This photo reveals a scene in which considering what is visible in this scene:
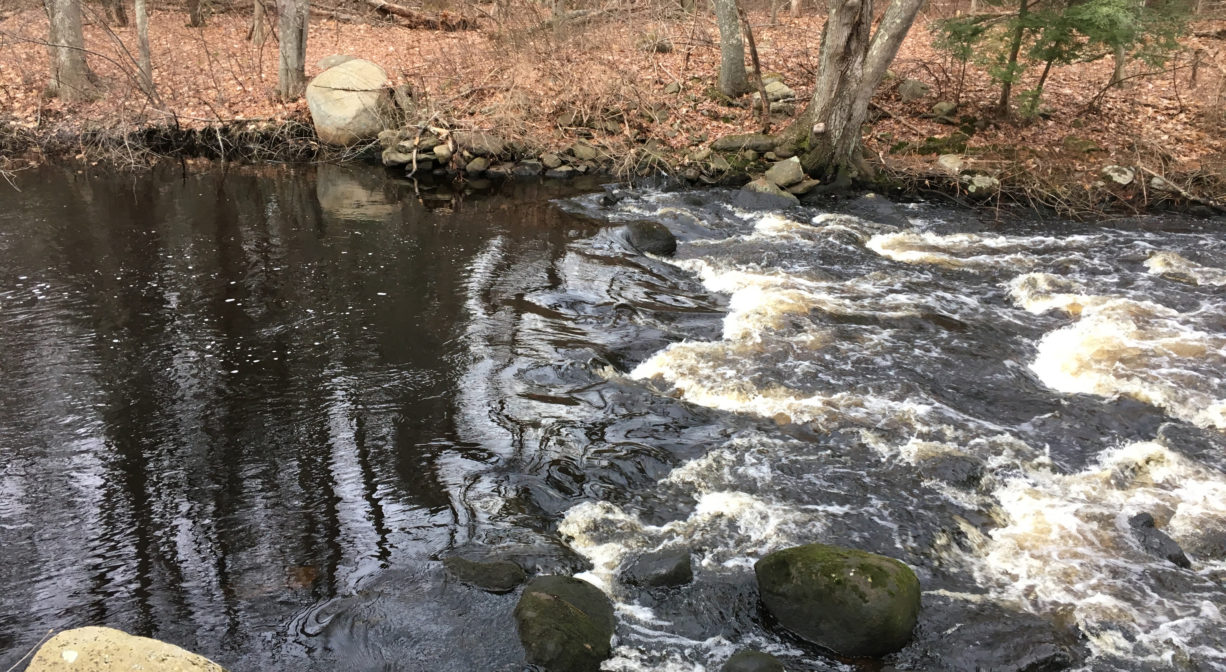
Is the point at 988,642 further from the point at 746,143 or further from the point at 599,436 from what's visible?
the point at 746,143

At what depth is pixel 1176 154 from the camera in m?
15.7

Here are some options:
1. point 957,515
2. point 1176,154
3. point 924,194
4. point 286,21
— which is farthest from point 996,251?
point 286,21

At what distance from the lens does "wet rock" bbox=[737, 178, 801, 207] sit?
51.2 feet

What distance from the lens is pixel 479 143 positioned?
58.8 feet

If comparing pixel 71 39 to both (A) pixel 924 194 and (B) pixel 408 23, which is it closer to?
(B) pixel 408 23

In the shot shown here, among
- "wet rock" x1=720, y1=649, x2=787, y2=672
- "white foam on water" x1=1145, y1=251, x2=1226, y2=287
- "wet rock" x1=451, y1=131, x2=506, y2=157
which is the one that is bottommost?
"wet rock" x1=720, y1=649, x2=787, y2=672

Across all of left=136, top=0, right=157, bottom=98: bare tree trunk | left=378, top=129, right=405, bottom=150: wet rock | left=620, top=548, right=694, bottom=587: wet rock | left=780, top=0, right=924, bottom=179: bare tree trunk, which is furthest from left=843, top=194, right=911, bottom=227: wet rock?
left=136, top=0, right=157, bottom=98: bare tree trunk

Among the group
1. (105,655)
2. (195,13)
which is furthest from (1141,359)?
(195,13)

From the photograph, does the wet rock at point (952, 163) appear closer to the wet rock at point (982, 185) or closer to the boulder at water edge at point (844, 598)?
the wet rock at point (982, 185)

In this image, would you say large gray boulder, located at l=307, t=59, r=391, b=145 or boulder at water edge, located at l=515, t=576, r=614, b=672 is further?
large gray boulder, located at l=307, t=59, r=391, b=145

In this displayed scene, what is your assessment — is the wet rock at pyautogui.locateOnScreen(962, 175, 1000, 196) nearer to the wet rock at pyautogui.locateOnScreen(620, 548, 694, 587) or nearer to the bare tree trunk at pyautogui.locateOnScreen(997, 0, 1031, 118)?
Result: the bare tree trunk at pyautogui.locateOnScreen(997, 0, 1031, 118)

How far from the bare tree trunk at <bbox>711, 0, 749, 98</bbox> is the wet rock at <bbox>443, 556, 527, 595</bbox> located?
15163 mm

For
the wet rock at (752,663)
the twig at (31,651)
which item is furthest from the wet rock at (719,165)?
the twig at (31,651)

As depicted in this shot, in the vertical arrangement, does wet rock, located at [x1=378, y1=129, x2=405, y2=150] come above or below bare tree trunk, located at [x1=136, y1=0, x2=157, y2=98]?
below
